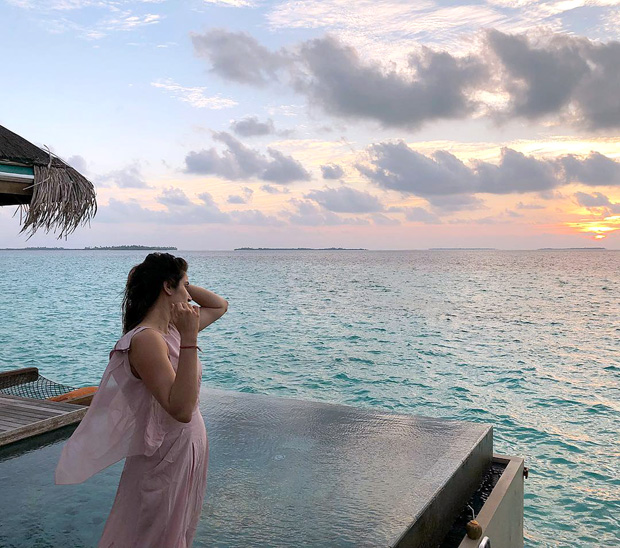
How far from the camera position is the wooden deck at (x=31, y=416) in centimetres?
505

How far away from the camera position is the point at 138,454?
2365mm

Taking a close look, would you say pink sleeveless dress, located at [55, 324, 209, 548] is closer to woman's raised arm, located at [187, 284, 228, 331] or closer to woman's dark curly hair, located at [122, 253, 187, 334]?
woman's dark curly hair, located at [122, 253, 187, 334]

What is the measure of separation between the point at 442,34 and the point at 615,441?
93.5ft

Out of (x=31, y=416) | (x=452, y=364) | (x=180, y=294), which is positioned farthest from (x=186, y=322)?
(x=452, y=364)

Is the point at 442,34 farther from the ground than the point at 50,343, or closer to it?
farther from the ground

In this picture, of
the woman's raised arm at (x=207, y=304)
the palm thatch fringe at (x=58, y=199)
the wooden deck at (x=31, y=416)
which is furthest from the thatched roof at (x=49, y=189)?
the woman's raised arm at (x=207, y=304)

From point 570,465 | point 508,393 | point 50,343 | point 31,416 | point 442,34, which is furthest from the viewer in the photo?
point 442,34

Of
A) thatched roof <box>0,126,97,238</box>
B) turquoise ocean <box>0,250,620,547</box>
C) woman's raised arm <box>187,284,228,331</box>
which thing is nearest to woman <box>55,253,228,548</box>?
woman's raised arm <box>187,284,228,331</box>

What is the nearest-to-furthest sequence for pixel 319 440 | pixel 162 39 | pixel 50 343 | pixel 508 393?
pixel 319 440 → pixel 508 393 → pixel 162 39 → pixel 50 343

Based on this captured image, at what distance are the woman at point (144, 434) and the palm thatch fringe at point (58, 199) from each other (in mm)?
2739

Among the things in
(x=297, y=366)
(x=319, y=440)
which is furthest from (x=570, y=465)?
(x=297, y=366)

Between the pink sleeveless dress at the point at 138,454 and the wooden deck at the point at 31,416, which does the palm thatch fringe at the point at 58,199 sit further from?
the pink sleeveless dress at the point at 138,454

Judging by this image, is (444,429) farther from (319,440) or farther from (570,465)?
(570,465)

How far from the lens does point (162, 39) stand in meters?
20.4
